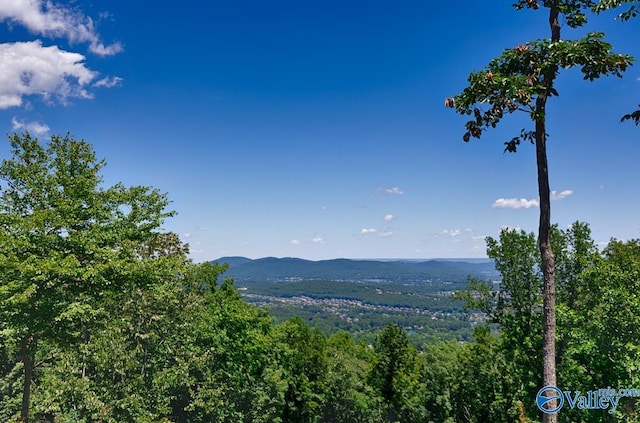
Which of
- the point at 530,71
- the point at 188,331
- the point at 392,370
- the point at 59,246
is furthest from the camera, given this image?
the point at 392,370

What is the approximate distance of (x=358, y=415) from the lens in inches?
1423

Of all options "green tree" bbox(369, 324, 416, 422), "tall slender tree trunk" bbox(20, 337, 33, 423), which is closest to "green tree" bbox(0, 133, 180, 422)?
"tall slender tree trunk" bbox(20, 337, 33, 423)

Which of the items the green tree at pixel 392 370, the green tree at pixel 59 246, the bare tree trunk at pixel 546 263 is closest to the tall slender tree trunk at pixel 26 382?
the green tree at pixel 59 246

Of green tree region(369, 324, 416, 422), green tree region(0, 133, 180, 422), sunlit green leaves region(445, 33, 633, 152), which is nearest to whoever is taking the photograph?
sunlit green leaves region(445, 33, 633, 152)

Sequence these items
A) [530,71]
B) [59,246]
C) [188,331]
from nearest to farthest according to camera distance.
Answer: [530,71] → [59,246] → [188,331]

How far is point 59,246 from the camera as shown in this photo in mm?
14133

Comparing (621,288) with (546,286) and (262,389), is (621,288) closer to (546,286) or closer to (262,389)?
(546,286)

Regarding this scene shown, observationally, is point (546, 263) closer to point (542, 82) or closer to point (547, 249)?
point (547, 249)

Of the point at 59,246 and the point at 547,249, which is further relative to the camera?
the point at 59,246

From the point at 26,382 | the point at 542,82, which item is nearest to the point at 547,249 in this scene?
the point at 542,82

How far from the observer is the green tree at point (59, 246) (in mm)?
12648

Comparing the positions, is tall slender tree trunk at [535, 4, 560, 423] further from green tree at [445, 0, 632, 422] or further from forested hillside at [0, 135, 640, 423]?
forested hillside at [0, 135, 640, 423]

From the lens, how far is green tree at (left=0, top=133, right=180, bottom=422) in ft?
41.5

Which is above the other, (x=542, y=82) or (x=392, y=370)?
(x=542, y=82)
